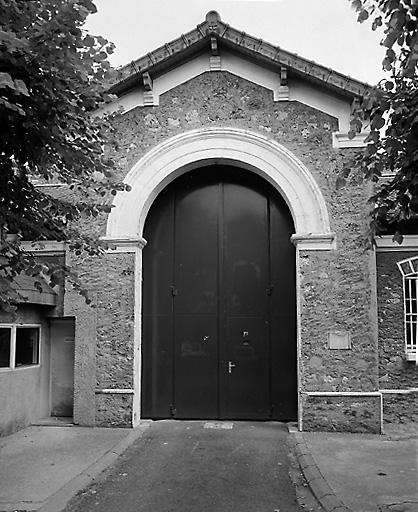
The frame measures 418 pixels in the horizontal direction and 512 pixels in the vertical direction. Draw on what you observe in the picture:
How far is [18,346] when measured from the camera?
9.70m

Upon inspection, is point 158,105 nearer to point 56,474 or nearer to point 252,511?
point 56,474

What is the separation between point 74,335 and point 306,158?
5293 mm

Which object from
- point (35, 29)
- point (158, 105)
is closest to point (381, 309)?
point (158, 105)

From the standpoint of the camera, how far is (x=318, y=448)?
8.27 meters

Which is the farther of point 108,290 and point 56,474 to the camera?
point 108,290

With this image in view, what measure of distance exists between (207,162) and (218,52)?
199 centimetres

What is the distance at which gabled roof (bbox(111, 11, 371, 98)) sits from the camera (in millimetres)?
9688

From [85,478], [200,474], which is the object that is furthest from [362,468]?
[85,478]

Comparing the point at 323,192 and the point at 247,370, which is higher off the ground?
the point at 323,192

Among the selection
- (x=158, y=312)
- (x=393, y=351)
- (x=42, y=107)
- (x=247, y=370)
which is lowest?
(x=247, y=370)

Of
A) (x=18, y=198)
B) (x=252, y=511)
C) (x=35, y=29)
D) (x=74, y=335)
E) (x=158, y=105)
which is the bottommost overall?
(x=252, y=511)

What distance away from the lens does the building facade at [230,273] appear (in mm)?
9516

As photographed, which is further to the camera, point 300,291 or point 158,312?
point 158,312

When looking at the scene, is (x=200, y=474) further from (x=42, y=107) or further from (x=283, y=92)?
(x=283, y=92)
